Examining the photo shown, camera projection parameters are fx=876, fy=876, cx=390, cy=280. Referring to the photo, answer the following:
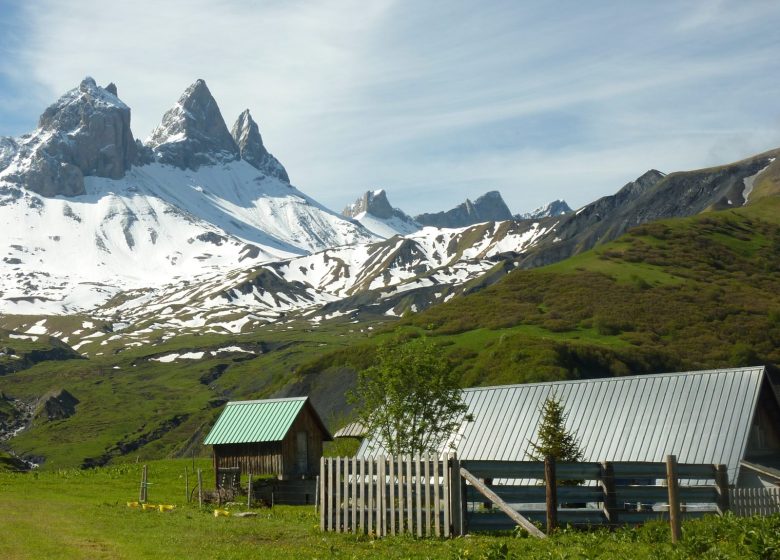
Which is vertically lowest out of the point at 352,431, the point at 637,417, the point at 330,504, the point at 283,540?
the point at 283,540

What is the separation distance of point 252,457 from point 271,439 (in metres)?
2.20

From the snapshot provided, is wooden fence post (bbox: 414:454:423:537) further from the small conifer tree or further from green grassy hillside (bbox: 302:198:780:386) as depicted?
green grassy hillside (bbox: 302:198:780:386)

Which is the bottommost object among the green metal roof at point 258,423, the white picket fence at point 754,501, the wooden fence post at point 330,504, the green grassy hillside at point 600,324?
the white picket fence at point 754,501

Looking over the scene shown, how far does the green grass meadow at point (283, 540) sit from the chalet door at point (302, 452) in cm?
2256

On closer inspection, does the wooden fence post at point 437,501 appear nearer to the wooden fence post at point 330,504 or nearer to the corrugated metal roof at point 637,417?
the wooden fence post at point 330,504

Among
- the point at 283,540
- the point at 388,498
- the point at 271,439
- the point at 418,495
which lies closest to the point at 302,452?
the point at 271,439

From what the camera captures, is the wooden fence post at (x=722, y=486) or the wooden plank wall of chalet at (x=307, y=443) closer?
the wooden fence post at (x=722, y=486)

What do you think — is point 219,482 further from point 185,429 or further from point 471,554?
point 185,429

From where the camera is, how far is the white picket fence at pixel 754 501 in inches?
1038

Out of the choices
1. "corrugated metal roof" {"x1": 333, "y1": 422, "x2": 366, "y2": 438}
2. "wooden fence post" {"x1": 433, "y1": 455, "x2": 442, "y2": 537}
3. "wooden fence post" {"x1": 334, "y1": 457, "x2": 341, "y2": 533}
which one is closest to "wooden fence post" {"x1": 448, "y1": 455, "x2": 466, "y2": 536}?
"wooden fence post" {"x1": 433, "y1": 455, "x2": 442, "y2": 537}

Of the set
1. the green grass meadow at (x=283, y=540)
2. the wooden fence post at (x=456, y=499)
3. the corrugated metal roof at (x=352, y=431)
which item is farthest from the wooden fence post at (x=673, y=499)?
the corrugated metal roof at (x=352, y=431)

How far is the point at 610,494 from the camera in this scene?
21500mm

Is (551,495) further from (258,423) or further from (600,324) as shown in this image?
(600,324)

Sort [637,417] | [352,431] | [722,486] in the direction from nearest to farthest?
1. [722,486]
2. [637,417]
3. [352,431]
